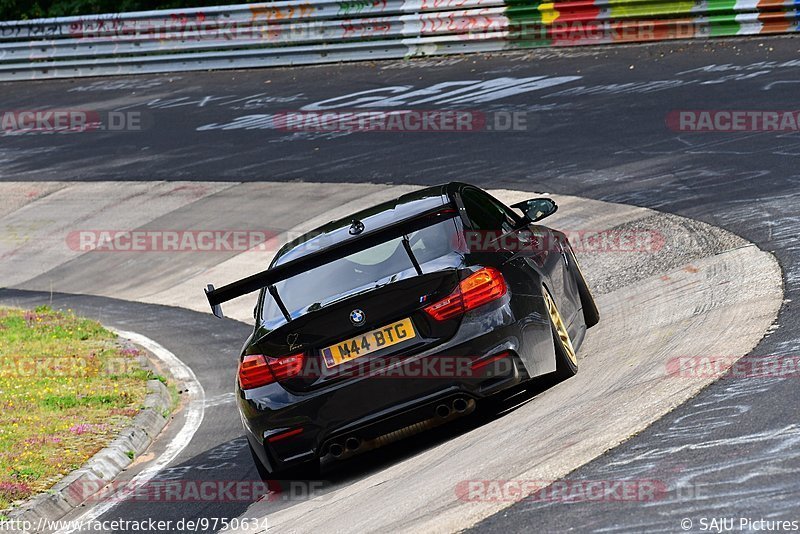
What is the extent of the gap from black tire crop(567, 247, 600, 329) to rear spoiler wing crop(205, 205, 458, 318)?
89.1 inches

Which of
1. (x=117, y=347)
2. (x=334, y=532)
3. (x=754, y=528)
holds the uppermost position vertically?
(x=754, y=528)

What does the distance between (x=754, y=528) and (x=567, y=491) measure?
1.00 metres

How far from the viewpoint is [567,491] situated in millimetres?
5492

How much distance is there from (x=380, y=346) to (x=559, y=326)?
134cm

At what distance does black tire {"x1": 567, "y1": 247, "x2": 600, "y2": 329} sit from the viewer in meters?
8.78

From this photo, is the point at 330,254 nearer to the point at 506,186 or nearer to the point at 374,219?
the point at 374,219

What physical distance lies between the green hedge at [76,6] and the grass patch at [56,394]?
20.1 meters

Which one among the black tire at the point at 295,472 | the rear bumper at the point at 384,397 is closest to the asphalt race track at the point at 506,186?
the black tire at the point at 295,472

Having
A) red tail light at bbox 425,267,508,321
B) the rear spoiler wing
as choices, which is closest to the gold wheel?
red tail light at bbox 425,267,508,321

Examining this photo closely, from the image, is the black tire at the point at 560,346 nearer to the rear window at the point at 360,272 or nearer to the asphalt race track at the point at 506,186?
the asphalt race track at the point at 506,186

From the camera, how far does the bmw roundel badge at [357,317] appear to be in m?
6.62

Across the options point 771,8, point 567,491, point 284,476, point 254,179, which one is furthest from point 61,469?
Result: point 771,8

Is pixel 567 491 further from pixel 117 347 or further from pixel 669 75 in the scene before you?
pixel 669 75

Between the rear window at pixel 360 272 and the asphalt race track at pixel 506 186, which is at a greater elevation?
the rear window at pixel 360 272
